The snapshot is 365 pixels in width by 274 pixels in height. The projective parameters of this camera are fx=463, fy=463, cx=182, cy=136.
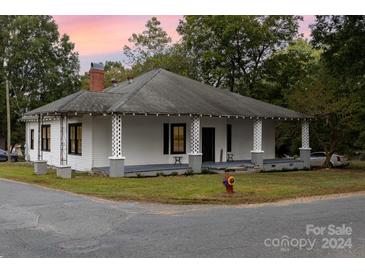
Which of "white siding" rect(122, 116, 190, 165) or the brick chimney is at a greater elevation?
the brick chimney

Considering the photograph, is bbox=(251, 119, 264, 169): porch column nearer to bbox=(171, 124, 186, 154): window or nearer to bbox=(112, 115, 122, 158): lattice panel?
bbox=(171, 124, 186, 154): window

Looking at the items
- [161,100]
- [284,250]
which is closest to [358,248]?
[284,250]

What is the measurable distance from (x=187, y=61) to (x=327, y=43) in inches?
820

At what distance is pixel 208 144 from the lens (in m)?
25.5

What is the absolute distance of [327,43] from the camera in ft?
76.4

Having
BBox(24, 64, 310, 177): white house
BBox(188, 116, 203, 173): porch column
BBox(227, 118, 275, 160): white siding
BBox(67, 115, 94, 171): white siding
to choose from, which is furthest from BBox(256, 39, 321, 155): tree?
BBox(67, 115, 94, 171): white siding

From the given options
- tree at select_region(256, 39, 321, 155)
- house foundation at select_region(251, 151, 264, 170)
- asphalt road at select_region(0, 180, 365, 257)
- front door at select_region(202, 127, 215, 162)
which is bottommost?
asphalt road at select_region(0, 180, 365, 257)

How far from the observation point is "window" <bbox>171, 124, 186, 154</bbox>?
2422 cm

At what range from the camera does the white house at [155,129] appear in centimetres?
2125

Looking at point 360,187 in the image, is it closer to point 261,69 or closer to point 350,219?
point 350,219

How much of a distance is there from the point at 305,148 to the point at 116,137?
12.2 m

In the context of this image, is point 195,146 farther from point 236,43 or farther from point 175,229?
point 236,43

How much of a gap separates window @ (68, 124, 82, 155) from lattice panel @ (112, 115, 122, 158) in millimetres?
3432

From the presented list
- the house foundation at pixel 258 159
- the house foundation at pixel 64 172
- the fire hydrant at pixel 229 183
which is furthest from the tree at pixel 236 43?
the fire hydrant at pixel 229 183
